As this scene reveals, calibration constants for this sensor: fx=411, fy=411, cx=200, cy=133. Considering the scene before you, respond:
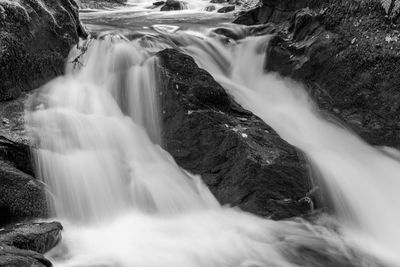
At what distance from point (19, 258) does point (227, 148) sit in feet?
11.6

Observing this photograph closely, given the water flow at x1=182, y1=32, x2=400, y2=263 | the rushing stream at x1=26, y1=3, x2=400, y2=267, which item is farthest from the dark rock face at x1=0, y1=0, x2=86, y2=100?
the water flow at x1=182, y1=32, x2=400, y2=263

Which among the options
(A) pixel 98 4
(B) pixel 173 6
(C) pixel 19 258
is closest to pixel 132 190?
(C) pixel 19 258

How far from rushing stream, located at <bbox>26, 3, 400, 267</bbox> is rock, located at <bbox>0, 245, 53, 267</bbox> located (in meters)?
0.73

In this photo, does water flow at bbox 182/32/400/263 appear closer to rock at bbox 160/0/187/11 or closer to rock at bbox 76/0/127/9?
rock at bbox 160/0/187/11

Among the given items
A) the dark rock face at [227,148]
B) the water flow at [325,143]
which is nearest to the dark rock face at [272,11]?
the water flow at [325,143]

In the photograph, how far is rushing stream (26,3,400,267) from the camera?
5.19 m

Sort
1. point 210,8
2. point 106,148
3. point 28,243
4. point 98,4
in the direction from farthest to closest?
1. point 98,4
2. point 210,8
3. point 106,148
4. point 28,243

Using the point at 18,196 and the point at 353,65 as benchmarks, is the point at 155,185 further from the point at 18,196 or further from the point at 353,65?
the point at 353,65

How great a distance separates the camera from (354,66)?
306 inches

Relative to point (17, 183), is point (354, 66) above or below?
above

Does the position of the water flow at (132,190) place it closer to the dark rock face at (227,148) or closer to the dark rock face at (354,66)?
the dark rock face at (227,148)

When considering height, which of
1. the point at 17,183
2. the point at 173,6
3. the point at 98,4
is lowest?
the point at 17,183

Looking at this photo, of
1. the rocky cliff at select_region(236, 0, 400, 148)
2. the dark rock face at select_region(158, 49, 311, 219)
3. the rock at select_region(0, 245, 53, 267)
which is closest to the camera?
the rock at select_region(0, 245, 53, 267)

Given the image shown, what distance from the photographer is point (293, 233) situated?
571 centimetres
